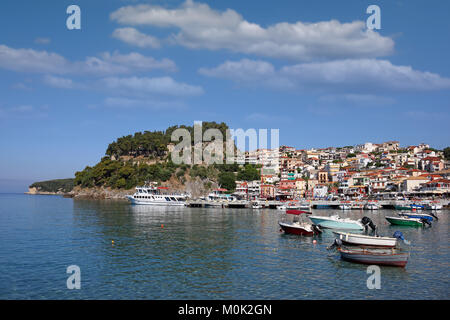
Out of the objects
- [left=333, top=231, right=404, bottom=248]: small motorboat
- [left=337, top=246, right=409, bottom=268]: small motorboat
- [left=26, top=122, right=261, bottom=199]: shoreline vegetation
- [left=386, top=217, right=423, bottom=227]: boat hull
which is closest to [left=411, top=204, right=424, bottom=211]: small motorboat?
[left=386, top=217, right=423, bottom=227]: boat hull

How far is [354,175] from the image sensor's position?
429 ft

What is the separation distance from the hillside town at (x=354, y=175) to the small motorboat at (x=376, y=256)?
83417 millimetres

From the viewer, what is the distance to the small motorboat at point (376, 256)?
78.7 ft

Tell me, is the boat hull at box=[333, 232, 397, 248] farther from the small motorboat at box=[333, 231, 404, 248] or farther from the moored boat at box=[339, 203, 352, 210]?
the moored boat at box=[339, 203, 352, 210]

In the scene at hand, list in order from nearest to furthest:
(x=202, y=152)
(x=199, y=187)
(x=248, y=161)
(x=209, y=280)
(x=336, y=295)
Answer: (x=336, y=295)
(x=209, y=280)
(x=199, y=187)
(x=202, y=152)
(x=248, y=161)

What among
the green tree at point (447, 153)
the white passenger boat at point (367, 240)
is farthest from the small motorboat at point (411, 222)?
the green tree at point (447, 153)

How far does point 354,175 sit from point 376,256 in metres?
112

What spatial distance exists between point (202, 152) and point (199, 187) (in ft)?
73.4

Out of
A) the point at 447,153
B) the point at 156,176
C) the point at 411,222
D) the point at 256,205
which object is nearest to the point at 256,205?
the point at 256,205

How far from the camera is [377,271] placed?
23.4 m

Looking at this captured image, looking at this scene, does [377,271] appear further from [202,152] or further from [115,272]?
[202,152]

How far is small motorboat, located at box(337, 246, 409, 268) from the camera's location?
2400 cm
